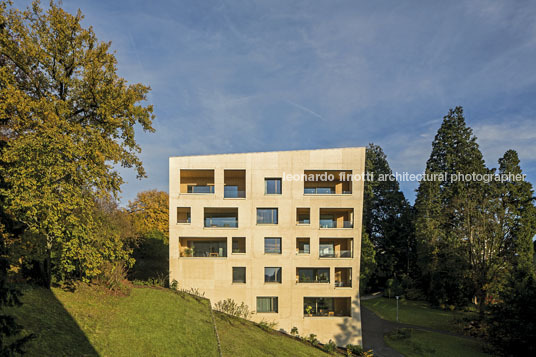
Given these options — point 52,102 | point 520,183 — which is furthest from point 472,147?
point 52,102

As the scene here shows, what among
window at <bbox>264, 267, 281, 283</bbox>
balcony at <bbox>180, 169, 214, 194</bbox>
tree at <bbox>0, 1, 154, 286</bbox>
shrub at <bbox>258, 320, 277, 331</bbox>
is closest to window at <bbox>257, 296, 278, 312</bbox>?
shrub at <bbox>258, 320, 277, 331</bbox>

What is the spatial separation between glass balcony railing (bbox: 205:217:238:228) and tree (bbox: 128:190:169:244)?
14.0 metres

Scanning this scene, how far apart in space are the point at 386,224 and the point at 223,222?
3421 cm

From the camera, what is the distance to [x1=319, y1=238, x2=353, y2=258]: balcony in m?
28.5

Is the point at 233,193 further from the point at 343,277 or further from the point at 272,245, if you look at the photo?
the point at 343,277

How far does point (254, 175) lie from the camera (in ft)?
93.7

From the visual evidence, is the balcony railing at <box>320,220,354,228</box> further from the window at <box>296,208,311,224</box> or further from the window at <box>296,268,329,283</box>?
the window at <box>296,268,329,283</box>

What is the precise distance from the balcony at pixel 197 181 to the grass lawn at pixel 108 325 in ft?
37.0

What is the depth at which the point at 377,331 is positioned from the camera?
112 feet

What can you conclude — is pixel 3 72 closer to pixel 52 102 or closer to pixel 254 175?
pixel 52 102

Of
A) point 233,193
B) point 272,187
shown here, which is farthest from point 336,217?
point 233,193

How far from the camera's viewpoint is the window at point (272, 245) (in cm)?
2823

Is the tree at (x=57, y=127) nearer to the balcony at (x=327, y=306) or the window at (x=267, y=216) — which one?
the window at (x=267, y=216)

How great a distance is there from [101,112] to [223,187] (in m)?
13.9
